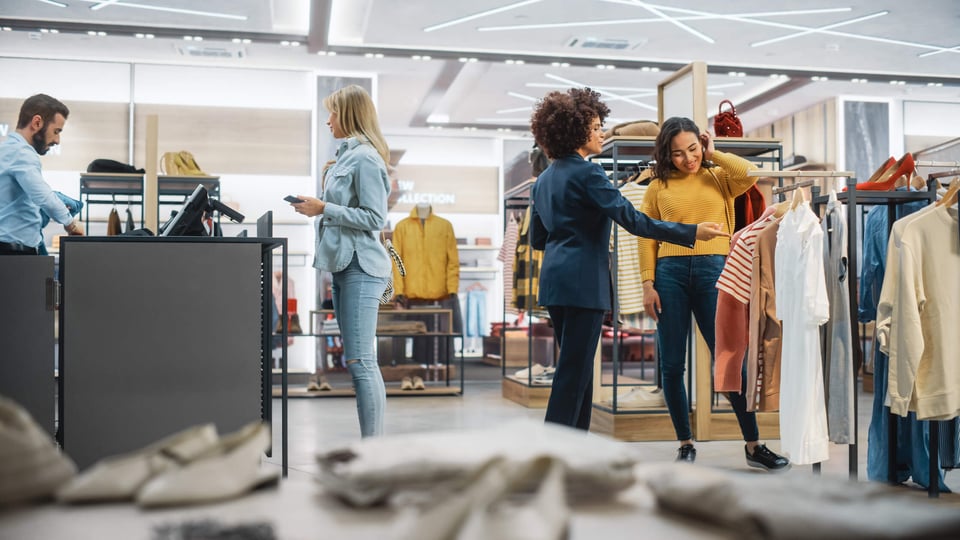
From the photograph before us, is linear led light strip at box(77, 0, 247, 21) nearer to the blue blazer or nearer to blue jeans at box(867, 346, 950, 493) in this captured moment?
the blue blazer

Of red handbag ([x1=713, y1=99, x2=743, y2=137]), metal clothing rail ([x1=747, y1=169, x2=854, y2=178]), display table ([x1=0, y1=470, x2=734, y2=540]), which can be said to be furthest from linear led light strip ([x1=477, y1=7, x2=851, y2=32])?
display table ([x1=0, y1=470, x2=734, y2=540])

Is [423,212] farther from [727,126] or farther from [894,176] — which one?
[894,176]

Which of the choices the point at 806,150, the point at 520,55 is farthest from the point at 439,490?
the point at 806,150

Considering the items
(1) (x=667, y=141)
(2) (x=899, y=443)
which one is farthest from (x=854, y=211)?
(2) (x=899, y=443)

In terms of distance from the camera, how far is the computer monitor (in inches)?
134

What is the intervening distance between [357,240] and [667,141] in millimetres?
1529

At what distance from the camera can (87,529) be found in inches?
36.5

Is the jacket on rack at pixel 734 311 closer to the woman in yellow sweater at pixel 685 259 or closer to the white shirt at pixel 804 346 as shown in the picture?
the woman in yellow sweater at pixel 685 259

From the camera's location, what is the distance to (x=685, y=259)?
383cm

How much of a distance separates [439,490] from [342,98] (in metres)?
2.68

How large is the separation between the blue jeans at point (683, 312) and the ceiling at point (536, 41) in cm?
354

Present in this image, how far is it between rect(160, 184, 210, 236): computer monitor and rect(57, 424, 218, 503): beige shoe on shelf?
246cm

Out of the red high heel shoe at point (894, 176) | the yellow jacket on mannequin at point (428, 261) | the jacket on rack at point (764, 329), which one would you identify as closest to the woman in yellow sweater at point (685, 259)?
the jacket on rack at point (764, 329)

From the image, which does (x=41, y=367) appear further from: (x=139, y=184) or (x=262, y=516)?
(x=139, y=184)
